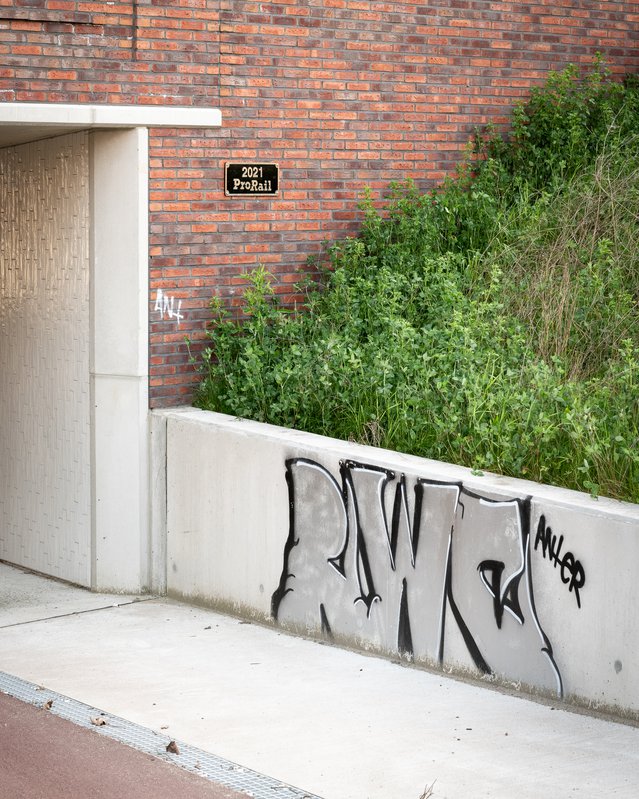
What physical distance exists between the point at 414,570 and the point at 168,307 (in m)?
3.15

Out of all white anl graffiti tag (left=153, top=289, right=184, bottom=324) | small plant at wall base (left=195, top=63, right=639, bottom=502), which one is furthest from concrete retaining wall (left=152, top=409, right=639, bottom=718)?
white anl graffiti tag (left=153, top=289, right=184, bottom=324)

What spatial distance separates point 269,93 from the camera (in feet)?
32.7

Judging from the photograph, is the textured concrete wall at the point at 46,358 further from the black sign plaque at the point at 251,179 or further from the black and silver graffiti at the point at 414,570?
the black and silver graffiti at the point at 414,570

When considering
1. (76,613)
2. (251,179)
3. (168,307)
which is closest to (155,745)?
(76,613)

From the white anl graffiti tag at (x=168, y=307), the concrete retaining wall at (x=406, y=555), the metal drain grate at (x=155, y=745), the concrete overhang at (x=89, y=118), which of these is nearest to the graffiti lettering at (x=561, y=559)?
the concrete retaining wall at (x=406, y=555)

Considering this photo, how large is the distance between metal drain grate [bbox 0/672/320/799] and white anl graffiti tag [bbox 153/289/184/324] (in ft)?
10.1

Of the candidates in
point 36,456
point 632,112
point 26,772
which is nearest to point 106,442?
point 36,456

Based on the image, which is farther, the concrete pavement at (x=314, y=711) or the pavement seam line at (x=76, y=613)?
the pavement seam line at (x=76, y=613)

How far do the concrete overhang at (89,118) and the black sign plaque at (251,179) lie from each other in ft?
1.26

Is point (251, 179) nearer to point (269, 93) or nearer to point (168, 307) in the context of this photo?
point (269, 93)

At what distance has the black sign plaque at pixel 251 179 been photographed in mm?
9766

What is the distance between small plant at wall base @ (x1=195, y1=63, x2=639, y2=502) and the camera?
7.71 metres

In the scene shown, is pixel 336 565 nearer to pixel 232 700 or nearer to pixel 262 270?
pixel 232 700

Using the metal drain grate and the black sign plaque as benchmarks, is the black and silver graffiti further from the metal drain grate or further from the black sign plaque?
the black sign plaque
